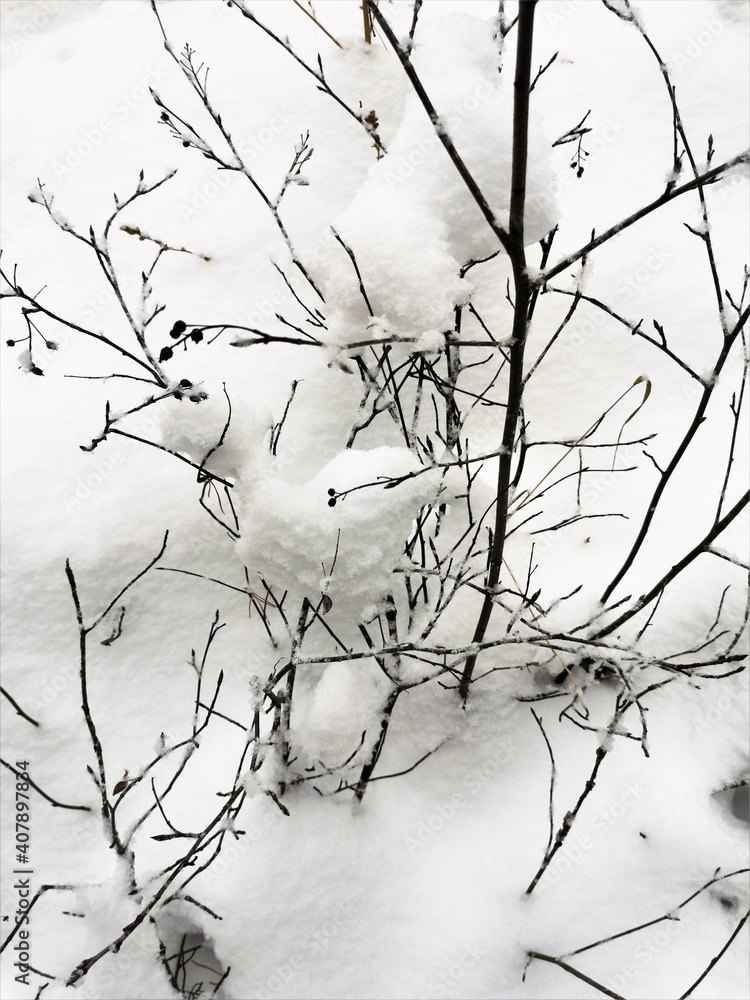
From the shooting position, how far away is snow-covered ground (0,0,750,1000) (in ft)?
3.77

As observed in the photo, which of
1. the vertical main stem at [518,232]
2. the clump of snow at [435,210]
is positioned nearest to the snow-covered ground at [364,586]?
the clump of snow at [435,210]

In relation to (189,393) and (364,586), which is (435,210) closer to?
(189,393)

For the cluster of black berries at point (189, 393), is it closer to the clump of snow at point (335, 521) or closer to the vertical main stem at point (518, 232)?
the clump of snow at point (335, 521)

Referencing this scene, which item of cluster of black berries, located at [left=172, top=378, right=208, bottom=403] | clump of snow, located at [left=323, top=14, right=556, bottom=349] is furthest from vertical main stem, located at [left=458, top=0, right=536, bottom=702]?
cluster of black berries, located at [left=172, top=378, right=208, bottom=403]

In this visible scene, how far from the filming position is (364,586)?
118cm

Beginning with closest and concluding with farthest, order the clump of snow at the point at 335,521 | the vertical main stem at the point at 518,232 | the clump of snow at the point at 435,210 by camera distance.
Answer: the vertical main stem at the point at 518,232 < the clump of snow at the point at 435,210 < the clump of snow at the point at 335,521

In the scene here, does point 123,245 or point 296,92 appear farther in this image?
point 296,92

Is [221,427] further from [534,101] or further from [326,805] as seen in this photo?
[534,101]

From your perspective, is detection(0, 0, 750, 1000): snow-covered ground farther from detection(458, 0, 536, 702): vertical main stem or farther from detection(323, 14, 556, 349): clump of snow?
detection(458, 0, 536, 702): vertical main stem

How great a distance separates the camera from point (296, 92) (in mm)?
2371

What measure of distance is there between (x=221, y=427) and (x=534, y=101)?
1.98 metres

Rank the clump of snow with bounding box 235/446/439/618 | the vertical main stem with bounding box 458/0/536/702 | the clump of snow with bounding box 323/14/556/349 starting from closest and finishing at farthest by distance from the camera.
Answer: the vertical main stem with bounding box 458/0/536/702 → the clump of snow with bounding box 323/14/556/349 → the clump of snow with bounding box 235/446/439/618

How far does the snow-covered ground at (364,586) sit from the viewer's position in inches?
45.3

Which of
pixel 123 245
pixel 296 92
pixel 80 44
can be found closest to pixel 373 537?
pixel 123 245
